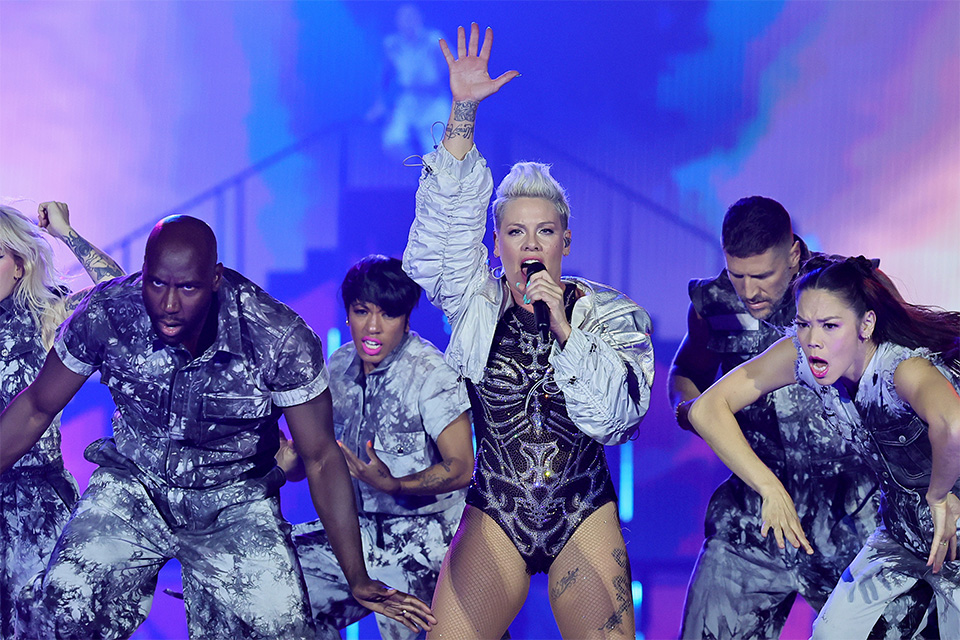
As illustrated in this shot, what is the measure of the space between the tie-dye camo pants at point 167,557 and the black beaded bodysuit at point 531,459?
781mm

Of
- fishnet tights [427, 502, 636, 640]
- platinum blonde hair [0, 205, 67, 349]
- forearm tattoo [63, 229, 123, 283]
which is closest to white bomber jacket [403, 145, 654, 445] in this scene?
fishnet tights [427, 502, 636, 640]

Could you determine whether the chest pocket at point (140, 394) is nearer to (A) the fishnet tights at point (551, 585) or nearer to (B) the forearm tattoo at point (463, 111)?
(A) the fishnet tights at point (551, 585)

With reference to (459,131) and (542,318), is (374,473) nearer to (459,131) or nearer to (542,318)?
(542,318)

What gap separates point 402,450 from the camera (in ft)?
14.0

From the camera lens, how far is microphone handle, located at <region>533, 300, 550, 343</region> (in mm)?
3094

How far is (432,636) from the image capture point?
3.03 metres

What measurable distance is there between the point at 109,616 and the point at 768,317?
9.26 feet

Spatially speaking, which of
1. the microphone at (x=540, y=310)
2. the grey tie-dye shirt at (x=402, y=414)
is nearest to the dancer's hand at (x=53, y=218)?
the grey tie-dye shirt at (x=402, y=414)

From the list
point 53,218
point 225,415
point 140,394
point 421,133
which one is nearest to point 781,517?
point 225,415

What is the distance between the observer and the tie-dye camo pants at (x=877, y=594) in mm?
3199

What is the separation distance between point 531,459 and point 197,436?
4.02 ft

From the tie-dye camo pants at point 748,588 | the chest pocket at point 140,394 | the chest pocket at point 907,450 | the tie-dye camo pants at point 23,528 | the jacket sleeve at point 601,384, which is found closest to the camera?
the jacket sleeve at point 601,384

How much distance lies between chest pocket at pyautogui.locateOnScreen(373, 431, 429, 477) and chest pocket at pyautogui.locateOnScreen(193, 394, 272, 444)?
0.88 m

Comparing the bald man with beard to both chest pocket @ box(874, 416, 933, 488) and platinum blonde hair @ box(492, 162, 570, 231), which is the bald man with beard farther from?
chest pocket @ box(874, 416, 933, 488)
